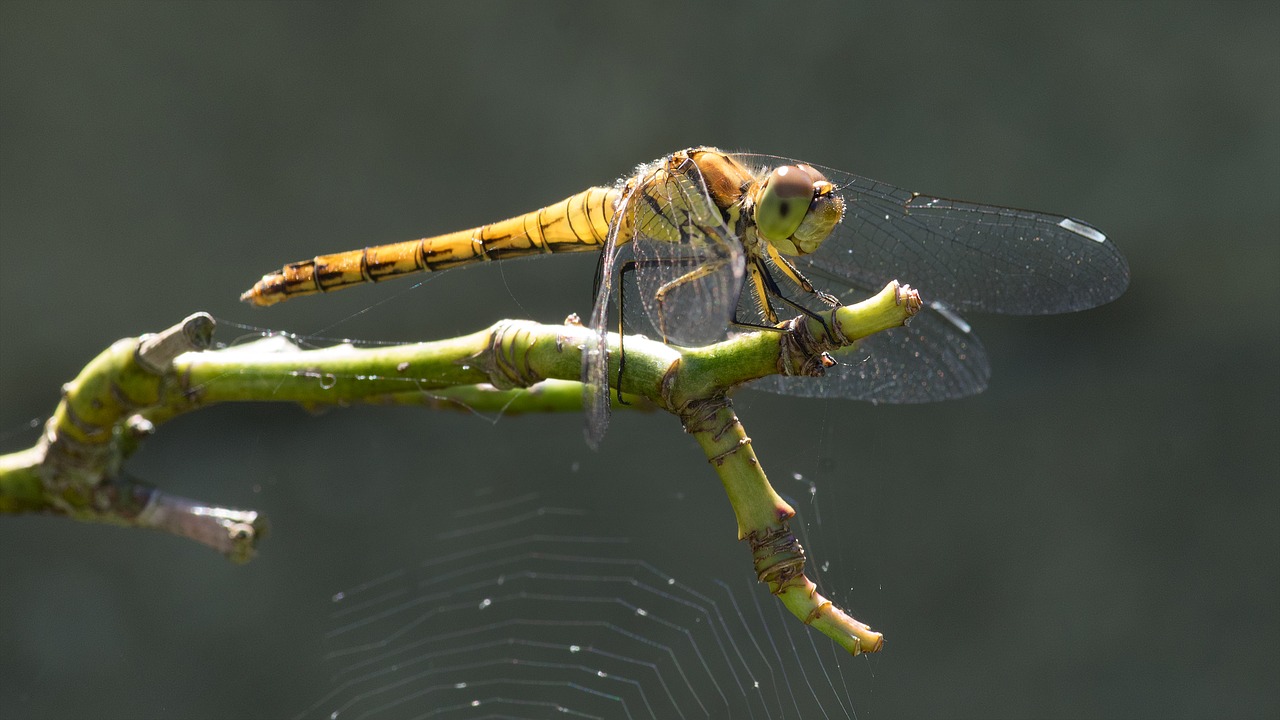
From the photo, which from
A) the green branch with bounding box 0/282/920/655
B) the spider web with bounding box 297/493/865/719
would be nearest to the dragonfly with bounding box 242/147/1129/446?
the green branch with bounding box 0/282/920/655

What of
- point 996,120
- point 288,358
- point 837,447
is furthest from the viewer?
point 837,447

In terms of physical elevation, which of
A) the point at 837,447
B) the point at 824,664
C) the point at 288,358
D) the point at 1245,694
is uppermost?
the point at 837,447

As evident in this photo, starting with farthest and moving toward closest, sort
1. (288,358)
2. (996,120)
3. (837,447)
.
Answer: (837,447)
(996,120)
(288,358)

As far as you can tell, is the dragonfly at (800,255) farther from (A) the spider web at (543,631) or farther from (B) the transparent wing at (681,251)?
(A) the spider web at (543,631)

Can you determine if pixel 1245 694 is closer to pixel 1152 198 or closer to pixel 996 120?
pixel 1152 198

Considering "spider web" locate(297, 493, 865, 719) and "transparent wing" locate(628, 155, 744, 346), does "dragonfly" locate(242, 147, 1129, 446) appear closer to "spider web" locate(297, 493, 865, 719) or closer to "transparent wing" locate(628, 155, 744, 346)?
"transparent wing" locate(628, 155, 744, 346)

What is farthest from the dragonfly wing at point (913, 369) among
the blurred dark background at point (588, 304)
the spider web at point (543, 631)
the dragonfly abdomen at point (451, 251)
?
the spider web at point (543, 631)

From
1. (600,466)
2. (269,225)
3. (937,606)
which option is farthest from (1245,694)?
(269,225)
